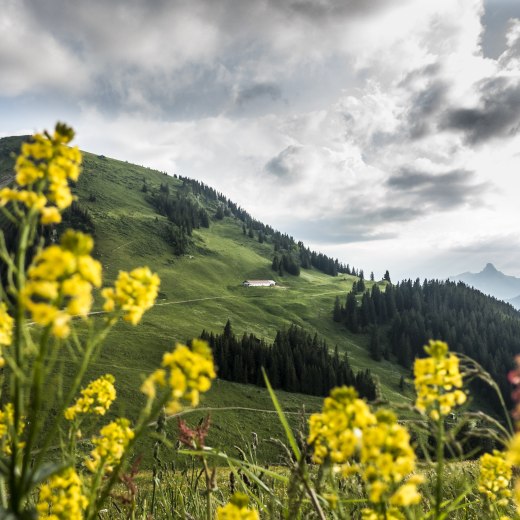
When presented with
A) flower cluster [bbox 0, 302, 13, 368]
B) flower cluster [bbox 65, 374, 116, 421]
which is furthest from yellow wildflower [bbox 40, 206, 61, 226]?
flower cluster [bbox 65, 374, 116, 421]

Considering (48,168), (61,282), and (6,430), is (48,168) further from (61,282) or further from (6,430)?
(6,430)

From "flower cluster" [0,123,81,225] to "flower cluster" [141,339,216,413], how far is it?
3.45 feet

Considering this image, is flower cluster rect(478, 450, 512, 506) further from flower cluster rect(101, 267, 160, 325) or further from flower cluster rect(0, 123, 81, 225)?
flower cluster rect(0, 123, 81, 225)

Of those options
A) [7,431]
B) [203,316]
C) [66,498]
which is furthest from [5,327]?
[203,316]

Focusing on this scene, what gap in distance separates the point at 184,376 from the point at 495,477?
15.6 feet

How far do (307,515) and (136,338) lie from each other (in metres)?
107

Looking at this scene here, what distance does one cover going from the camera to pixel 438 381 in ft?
7.66

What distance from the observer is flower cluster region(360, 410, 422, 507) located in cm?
174

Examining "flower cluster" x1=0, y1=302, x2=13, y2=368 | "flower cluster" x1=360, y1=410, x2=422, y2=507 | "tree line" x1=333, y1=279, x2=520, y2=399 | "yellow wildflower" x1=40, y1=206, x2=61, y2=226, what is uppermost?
"tree line" x1=333, y1=279, x2=520, y2=399

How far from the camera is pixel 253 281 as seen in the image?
18938cm

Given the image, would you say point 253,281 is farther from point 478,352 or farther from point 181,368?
point 181,368

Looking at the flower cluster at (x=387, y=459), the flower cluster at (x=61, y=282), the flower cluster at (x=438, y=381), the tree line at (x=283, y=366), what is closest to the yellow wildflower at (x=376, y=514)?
the flower cluster at (x=387, y=459)

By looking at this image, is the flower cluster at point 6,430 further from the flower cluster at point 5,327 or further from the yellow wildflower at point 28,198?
the yellow wildflower at point 28,198

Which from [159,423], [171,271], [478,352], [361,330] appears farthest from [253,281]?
[159,423]
